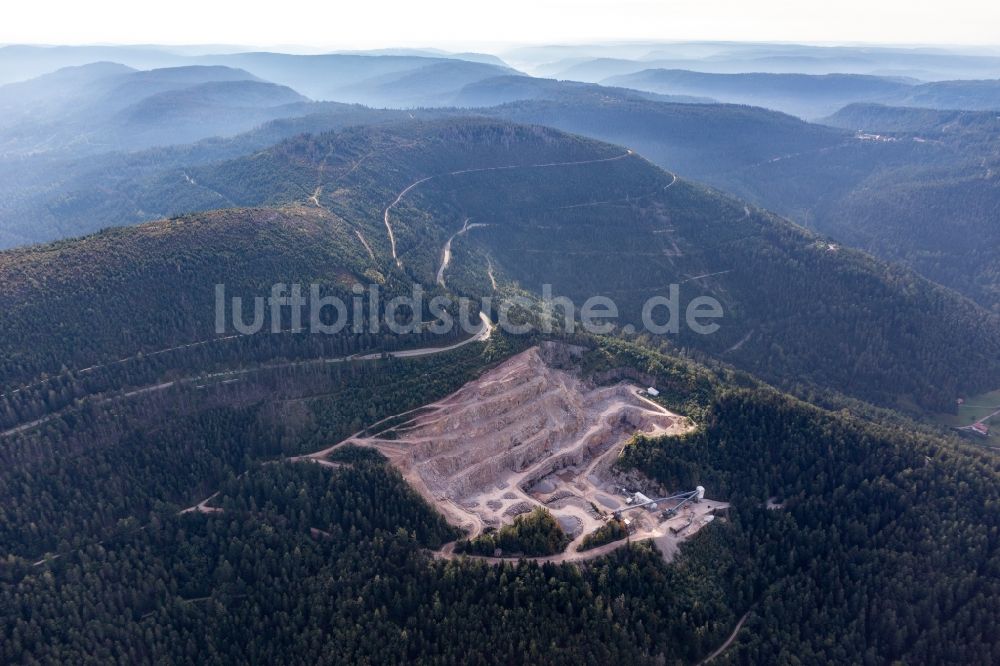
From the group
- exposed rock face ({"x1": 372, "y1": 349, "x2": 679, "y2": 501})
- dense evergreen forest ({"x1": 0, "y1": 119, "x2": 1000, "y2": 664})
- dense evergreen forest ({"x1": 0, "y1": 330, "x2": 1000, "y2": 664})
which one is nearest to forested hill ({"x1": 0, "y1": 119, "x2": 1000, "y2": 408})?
dense evergreen forest ({"x1": 0, "y1": 119, "x2": 1000, "y2": 664})

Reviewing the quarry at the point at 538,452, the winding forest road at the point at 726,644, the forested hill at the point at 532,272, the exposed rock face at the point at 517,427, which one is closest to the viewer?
the winding forest road at the point at 726,644

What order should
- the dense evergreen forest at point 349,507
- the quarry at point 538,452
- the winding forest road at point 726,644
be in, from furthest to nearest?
1. the quarry at point 538,452
2. the winding forest road at point 726,644
3. the dense evergreen forest at point 349,507

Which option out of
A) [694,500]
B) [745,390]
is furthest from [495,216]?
[694,500]

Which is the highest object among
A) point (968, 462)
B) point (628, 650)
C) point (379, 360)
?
point (379, 360)

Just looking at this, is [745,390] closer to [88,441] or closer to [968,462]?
[968,462]

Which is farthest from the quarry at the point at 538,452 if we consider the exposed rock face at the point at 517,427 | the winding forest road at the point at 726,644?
the winding forest road at the point at 726,644

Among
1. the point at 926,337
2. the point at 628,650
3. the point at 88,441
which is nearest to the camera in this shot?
the point at 628,650

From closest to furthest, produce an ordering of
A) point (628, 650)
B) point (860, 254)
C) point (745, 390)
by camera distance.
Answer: point (628, 650) < point (745, 390) < point (860, 254)

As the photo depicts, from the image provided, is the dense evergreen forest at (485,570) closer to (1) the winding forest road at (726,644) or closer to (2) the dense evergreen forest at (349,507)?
(2) the dense evergreen forest at (349,507)

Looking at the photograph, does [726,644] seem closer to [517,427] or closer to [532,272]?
[517,427]
